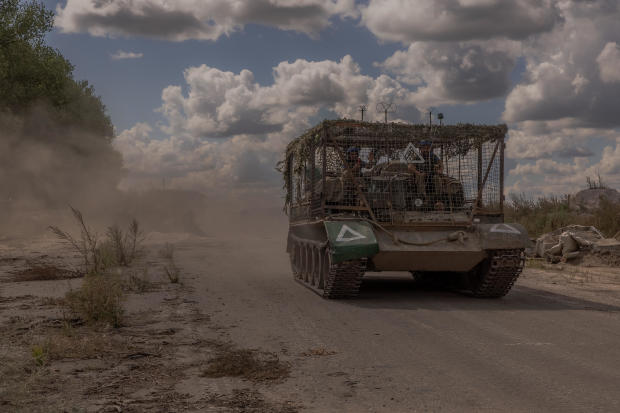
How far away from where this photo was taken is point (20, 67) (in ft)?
90.1

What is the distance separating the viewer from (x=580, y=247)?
16.6 metres

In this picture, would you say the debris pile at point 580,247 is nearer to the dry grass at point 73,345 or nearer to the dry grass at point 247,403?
the dry grass at point 73,345

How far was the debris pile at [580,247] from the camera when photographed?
15.8 m

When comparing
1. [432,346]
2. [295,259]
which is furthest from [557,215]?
[432,346]

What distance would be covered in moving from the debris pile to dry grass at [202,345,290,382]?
12.4 meters

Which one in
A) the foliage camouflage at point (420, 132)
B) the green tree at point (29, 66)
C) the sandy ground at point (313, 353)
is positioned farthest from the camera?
the green tree at point (29, 66)

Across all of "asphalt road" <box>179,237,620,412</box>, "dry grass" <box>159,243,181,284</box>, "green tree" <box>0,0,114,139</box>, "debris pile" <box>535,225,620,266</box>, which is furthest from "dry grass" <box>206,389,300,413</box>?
"green tree" <box>0,0,114,139</box>

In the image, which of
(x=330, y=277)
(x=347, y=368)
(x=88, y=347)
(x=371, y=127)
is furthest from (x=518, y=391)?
(x=371, y=127)

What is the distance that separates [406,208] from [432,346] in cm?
433

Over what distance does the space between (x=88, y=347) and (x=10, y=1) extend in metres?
25.2

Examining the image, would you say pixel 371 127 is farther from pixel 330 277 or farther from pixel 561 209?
pixel 561 209

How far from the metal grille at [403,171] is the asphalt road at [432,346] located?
1477 mm

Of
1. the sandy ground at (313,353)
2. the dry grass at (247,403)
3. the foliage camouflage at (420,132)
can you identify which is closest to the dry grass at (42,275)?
the sandy ground at (313,353)

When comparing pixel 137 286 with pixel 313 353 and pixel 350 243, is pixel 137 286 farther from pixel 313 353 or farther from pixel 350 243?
pixel 313 353
